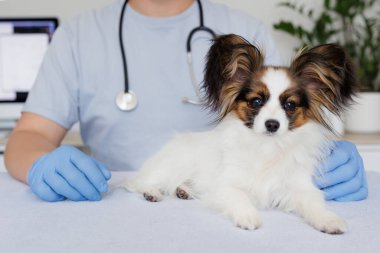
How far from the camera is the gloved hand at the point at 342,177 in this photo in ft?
4.14

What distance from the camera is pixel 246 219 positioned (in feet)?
3.39

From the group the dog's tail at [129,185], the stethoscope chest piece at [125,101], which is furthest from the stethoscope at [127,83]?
the dog's tail at [129,185]

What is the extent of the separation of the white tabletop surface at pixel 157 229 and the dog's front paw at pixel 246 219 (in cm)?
2

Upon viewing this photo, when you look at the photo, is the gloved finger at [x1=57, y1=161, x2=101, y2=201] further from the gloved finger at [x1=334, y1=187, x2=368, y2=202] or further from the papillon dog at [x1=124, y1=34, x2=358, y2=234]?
the gloved finger at [x1=334, y1=187, x2=368, y2=202]

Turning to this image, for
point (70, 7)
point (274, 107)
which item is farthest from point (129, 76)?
point (70, 7)

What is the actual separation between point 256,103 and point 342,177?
313 mm

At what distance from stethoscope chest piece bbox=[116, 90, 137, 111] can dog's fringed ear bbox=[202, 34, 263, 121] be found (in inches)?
20.6

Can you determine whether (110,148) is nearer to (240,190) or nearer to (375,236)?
(240,190)

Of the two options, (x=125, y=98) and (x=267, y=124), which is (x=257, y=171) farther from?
(x=125, y=98)

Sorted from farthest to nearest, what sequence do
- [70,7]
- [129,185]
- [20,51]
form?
[70,7] → [20,51] → [129,185]

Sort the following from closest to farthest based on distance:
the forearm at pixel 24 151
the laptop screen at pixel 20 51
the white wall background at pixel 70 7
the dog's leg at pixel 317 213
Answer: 1. the dog's leg at pixel 317 213
2. the forearm at pixel 24 151
3. the laptop screen at pixel 20 51
4. the white wall background at pixel 70 7

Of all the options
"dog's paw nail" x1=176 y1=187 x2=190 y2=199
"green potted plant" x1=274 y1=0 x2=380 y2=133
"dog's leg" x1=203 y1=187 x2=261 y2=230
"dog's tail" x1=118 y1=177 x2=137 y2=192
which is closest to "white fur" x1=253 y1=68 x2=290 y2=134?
"dog's leg" x1=203 y1=187 x2=261 y2=230

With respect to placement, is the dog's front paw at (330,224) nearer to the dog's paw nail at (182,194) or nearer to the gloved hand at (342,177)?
the gloved hand at (342,177)

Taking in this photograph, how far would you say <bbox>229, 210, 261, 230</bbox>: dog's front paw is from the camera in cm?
101
